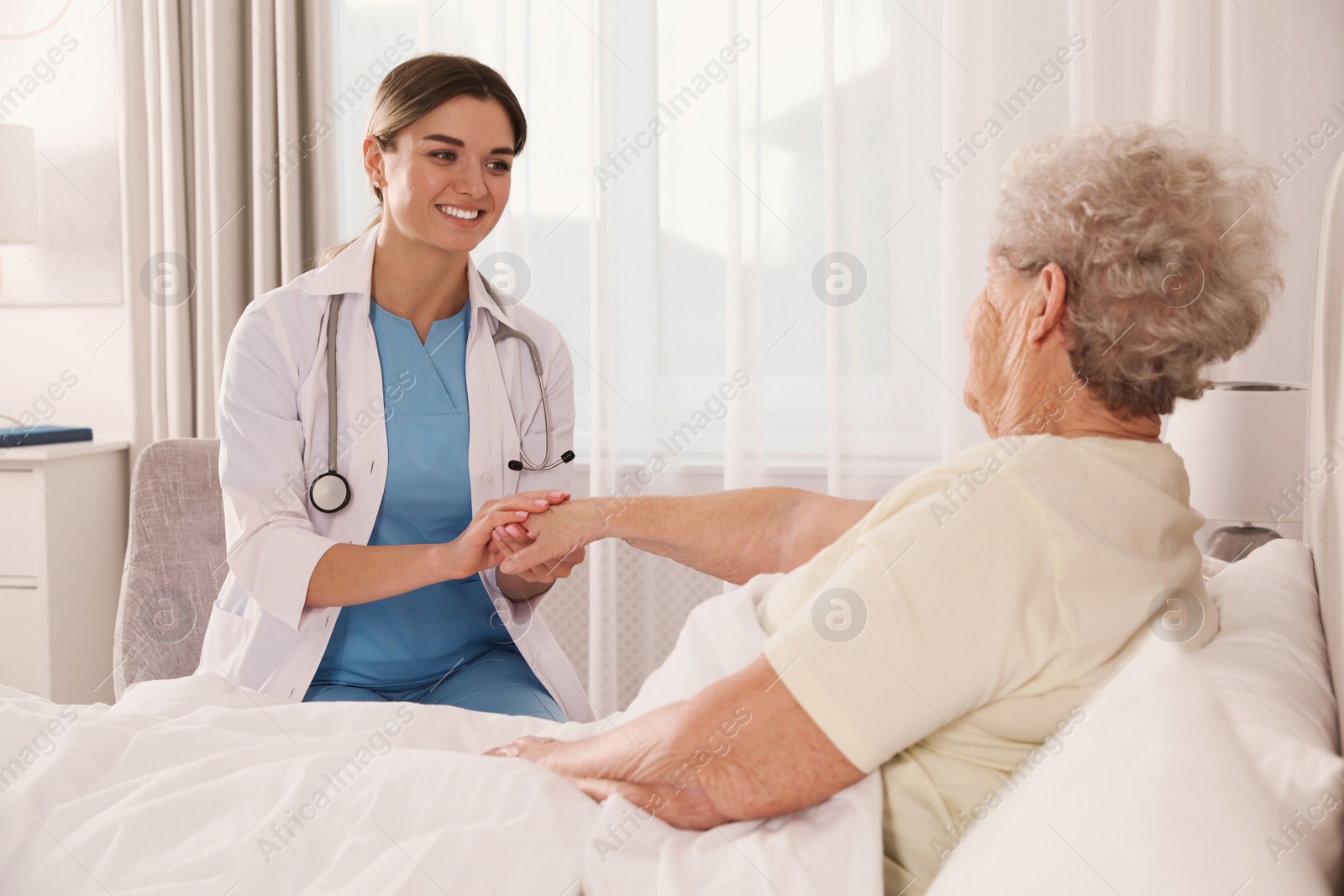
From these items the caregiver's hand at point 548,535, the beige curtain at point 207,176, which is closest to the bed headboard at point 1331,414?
the caregiver's hand at point 548,535

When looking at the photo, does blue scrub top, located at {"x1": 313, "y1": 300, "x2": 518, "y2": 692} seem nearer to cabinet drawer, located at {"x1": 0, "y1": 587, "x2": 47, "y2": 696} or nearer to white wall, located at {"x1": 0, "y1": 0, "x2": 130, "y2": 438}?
cabinet drawer, located at {"x1": 0, "y1": 587, "x2": 47, "y2": 696}

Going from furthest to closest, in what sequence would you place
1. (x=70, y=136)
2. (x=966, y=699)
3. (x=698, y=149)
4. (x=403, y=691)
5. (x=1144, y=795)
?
(x=70, y=136) < (x=698, y=149) < (x=403, y=691) < (x=966, y=699) < (x=1144, y=795)

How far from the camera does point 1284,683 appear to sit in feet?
2.51

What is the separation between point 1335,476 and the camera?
865 mm

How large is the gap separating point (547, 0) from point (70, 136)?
1529 mm

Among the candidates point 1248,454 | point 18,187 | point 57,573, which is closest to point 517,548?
point 1248,454

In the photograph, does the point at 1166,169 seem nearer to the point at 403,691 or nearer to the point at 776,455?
the point at 403,691

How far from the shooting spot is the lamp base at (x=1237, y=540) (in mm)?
1725

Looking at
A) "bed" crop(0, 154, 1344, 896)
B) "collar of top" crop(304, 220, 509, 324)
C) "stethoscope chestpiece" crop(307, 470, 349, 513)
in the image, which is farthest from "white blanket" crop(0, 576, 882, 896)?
"collar of top" crop(304, 220, 509, 324)

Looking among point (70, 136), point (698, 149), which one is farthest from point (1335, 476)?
point (70, 136)

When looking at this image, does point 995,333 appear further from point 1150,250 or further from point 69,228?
point 69,228

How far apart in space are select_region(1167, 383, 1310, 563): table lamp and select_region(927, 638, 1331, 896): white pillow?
1.23 metres

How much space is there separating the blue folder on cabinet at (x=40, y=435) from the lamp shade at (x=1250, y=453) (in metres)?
2.66

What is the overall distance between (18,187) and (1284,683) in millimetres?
3106
